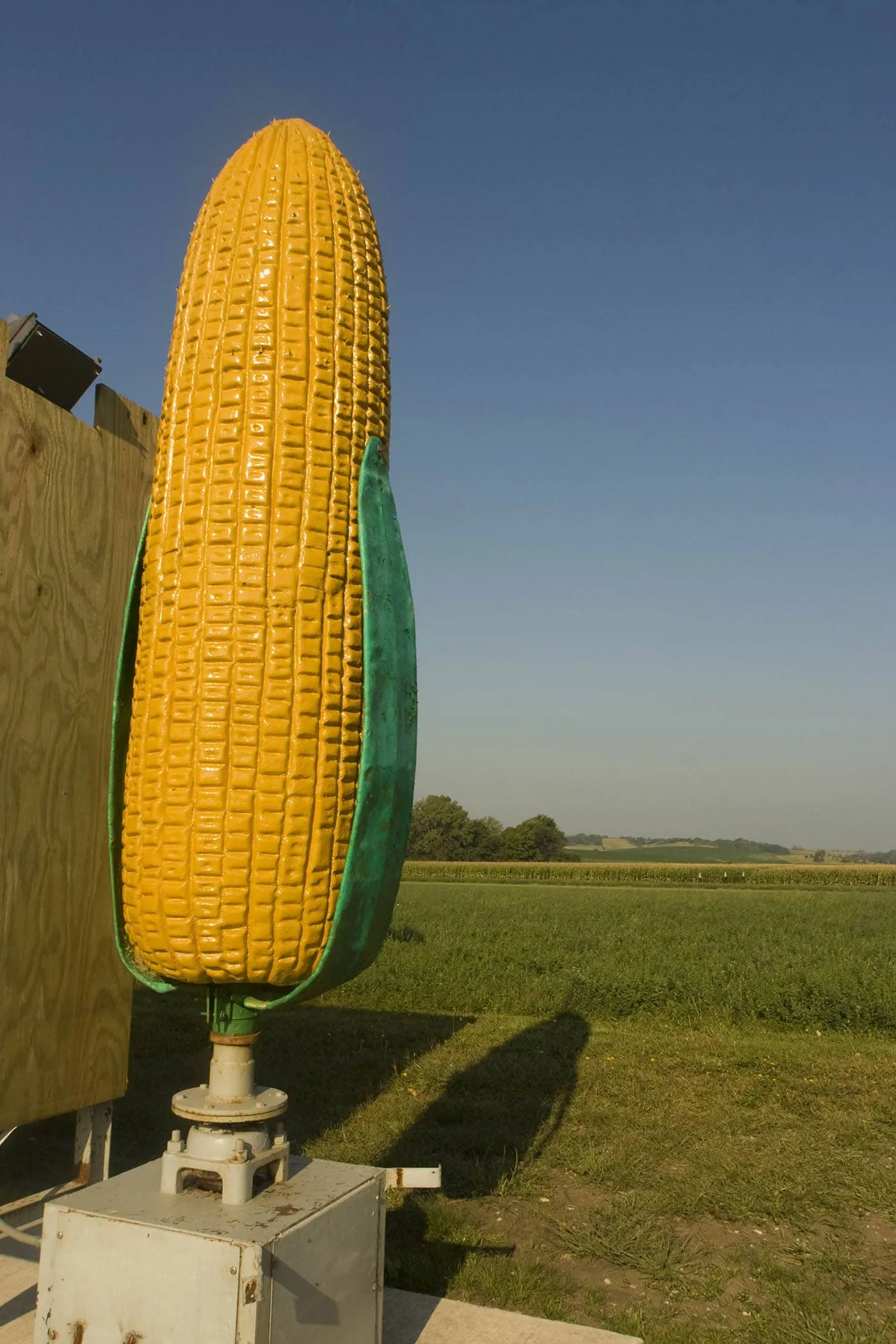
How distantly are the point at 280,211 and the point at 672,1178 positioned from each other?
5505 mm

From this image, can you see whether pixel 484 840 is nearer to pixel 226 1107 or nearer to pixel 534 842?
pixel 534 842

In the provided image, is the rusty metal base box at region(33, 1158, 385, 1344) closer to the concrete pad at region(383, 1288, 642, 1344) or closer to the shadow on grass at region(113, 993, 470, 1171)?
the concrete pad at region(383, 1288, 642, 1344)

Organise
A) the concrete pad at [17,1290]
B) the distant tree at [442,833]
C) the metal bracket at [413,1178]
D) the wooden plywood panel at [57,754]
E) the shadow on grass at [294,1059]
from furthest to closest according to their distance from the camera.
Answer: the distant tree at [442,833] → the shadow on grass at [294,1059] → the wooden plywood panel at [57,754] → the concrete pad at [17,1290] → the metal bracket at [413,1178]

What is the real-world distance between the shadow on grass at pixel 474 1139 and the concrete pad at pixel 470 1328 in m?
0.40

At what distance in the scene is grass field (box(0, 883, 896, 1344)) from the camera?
14.7 ft

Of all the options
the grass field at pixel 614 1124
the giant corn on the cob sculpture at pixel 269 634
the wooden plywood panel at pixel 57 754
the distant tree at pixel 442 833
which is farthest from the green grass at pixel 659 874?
the giant corn on the cob sculpture at pixel 269 634

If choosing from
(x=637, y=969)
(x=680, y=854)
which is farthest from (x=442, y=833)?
(x=637, y=969)

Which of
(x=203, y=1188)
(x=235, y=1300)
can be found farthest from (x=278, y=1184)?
(x=235, y=1300)

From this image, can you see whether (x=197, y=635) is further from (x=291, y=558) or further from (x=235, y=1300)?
(x=235, y=1300)

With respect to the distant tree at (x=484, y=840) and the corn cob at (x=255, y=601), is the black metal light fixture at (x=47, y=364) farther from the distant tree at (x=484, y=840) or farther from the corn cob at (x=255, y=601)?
the distant tree at (x=484, y=840)

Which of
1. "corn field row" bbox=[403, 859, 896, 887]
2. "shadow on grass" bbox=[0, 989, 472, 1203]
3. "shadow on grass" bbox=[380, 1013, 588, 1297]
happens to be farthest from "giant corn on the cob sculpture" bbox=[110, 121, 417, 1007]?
"corn field row" bbox=[403, 859, 896, 887]

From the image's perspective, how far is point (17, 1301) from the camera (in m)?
3.76

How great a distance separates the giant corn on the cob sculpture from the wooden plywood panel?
1499 millimetres

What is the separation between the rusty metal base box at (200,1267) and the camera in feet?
7.86
